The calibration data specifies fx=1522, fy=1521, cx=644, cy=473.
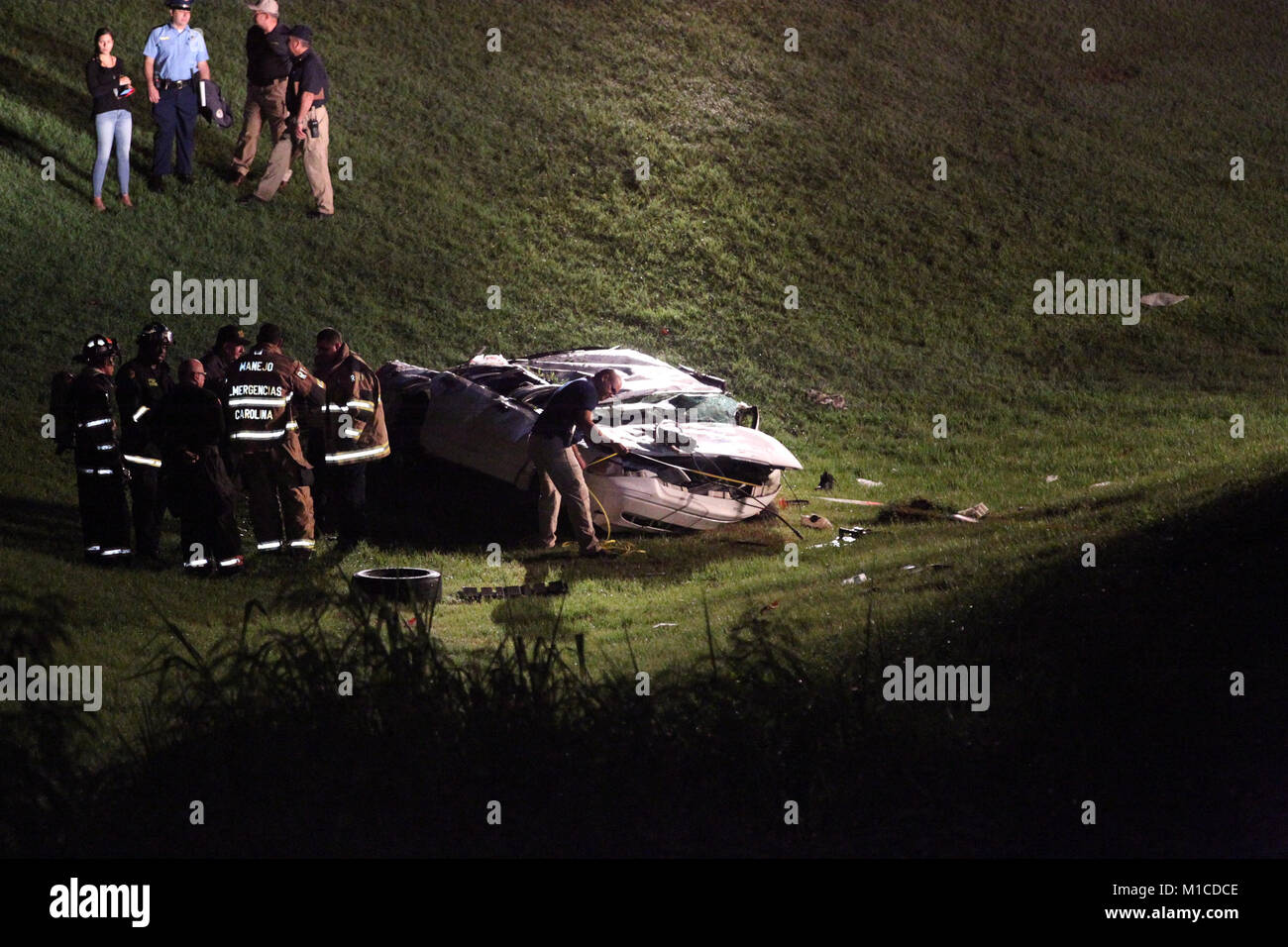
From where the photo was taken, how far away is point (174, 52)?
1953 cm

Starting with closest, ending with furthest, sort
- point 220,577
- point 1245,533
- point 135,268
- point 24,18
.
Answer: point 1245,533
point 220,577
point 135,268
point 24,18

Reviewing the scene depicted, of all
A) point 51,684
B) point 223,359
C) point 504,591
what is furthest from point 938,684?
point 223,359

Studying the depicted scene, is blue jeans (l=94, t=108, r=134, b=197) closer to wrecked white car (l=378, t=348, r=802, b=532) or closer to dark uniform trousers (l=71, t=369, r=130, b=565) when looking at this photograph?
wrecked white car (l=378, t=348, r=802, b=532)

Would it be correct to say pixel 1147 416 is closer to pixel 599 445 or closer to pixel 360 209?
pixel 599 445

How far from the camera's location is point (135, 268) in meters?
21.2

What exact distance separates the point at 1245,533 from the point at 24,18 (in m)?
22.6

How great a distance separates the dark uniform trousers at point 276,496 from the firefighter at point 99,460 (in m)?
1.05

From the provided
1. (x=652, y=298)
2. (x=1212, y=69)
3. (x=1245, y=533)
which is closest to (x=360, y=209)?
(x=652, y=298)

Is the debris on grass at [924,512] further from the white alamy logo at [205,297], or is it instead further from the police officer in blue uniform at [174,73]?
the police officer in blue uniform at [174,73]

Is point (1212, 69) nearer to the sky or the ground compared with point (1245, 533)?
nearer to the sky

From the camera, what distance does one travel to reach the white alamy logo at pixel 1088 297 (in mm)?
28422

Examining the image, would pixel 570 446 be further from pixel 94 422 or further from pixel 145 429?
pixel 94 422

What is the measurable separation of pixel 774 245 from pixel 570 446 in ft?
49.9

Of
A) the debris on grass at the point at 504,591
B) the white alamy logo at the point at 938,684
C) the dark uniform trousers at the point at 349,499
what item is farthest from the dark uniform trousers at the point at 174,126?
the white alamy logo at the point at 938,684
